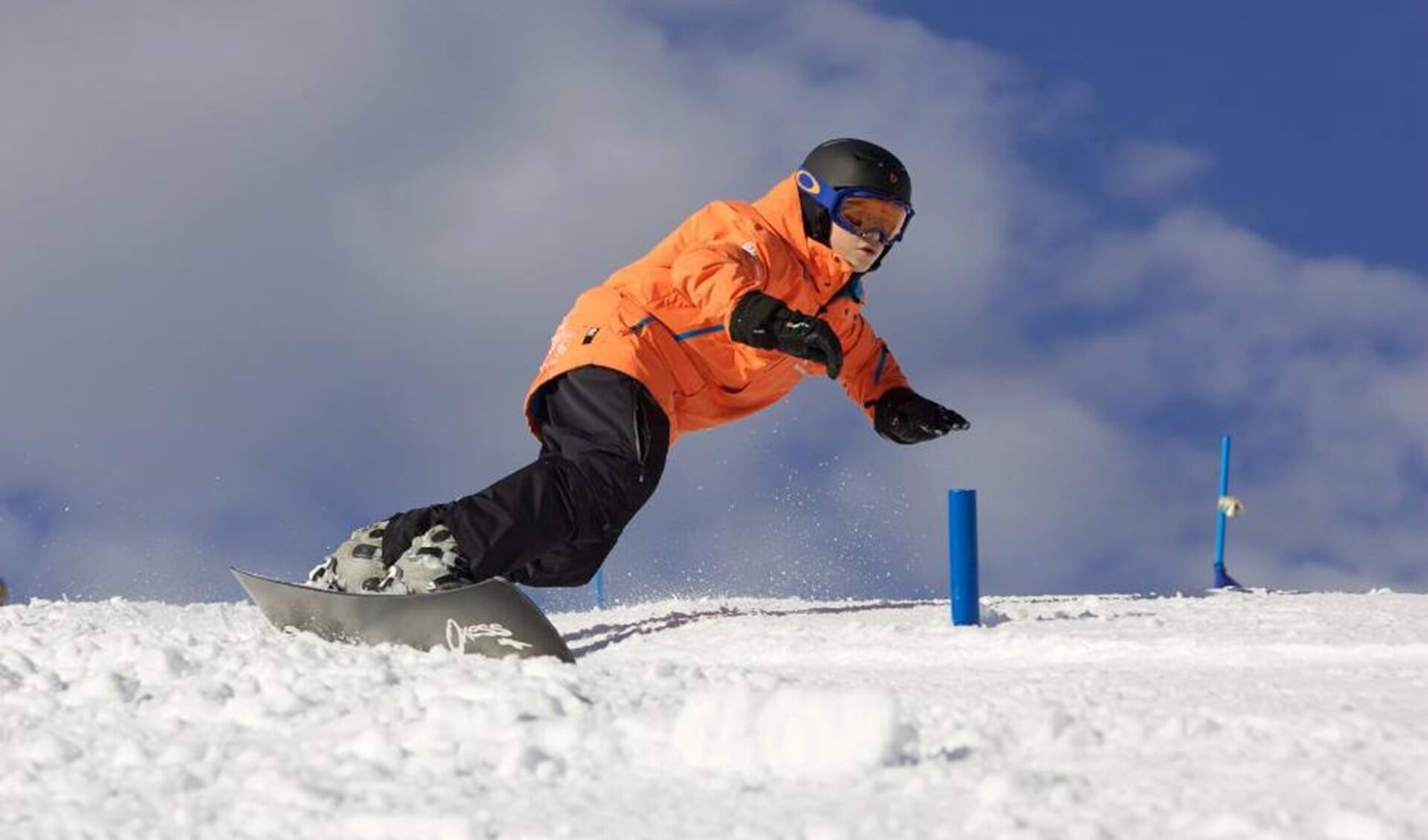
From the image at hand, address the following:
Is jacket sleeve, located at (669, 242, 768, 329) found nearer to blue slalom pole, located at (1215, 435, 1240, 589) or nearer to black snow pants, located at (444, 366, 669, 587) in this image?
black snow pants, located at (444, 366, 669, 587)

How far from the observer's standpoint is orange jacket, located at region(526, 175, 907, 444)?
13.4ft

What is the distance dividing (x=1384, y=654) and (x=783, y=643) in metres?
1.53

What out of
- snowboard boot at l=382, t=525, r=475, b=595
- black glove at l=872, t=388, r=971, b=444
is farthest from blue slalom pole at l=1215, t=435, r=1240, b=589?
snowboard boot at l=382, t=525, r=475, b=595

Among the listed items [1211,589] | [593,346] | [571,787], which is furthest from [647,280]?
[1211,589]

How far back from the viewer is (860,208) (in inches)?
172

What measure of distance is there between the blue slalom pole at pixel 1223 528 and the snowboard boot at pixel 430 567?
3.77m

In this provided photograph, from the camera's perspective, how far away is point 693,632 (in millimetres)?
4168

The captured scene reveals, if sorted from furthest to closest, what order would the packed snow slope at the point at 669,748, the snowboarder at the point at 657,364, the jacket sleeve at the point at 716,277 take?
the jacket sleeve at the point at 716,277
the snowboarder at the point at 657,364
the packed snow slope at the point at 669,748

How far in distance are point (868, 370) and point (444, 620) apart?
7.22 ft

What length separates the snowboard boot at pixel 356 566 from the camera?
3740mm

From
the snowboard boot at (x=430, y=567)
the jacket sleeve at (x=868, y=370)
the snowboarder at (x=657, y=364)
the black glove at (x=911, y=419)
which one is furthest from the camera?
the jacket sleeve at (x=868, y=370)

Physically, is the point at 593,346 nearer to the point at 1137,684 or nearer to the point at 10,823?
the point at 1137,684

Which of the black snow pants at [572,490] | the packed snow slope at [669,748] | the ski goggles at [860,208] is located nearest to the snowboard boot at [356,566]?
the black snow pants at [572,490]

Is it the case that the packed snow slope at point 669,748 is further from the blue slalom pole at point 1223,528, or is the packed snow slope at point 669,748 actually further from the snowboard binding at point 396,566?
the blue slalom pole at point 1223,528
